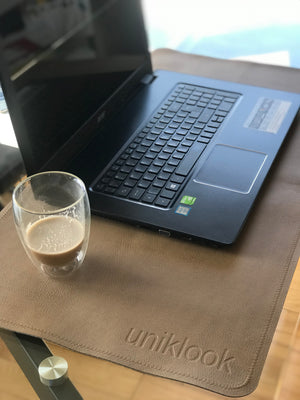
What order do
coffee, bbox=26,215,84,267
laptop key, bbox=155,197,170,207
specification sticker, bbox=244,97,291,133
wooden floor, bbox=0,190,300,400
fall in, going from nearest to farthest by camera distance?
1. wooden floor, bbox=0,190,300,400
2. coffee, bbox=26,215,84,267
3. laptop key, bbox=155,197,170,207
4. specification sticker, bbox=244,97,291,133

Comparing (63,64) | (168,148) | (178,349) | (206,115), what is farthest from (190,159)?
(178,349)

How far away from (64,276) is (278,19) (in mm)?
1071

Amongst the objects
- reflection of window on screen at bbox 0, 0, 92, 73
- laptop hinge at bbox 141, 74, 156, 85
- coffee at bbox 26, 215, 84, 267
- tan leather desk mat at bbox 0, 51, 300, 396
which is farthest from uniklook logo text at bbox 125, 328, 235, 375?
laptop hinge at bbox 141, 74, 156, 85

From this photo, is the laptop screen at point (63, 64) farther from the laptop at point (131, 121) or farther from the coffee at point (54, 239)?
the coffee at point (54, 239)

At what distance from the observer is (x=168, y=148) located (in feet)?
3.07

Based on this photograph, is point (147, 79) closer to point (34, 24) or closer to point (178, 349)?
point (34, 24)

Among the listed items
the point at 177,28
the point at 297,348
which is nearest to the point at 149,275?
the point at 297,348

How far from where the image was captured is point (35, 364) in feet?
2.12

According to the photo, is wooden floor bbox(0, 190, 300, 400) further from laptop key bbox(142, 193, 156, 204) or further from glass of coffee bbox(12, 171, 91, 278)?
laptop key bbox(142, 193, 156, 204)

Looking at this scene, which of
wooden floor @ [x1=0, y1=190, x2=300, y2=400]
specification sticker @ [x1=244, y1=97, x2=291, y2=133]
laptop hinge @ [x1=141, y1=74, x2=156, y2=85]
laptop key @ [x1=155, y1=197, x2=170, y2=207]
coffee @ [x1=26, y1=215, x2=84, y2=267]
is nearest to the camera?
wooden floor @ [x1=0, y1=190, x2=300, y2=400]

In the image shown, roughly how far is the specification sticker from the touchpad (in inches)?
3.4

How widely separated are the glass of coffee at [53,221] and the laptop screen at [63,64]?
0.07 metres

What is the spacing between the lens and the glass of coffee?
0.71 m

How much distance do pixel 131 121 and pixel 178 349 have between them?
1.67 ft
